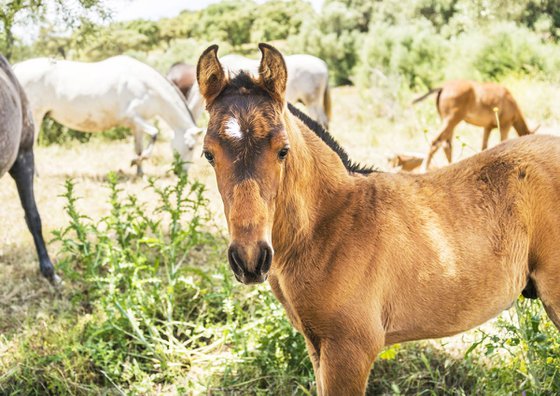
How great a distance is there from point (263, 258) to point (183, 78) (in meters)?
9.70

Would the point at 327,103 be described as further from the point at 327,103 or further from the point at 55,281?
the point at 55,281

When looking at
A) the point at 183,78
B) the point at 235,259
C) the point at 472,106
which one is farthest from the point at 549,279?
the point at 183,78

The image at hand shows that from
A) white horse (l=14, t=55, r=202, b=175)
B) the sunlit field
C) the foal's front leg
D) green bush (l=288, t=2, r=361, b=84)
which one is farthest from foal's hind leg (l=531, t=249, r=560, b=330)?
green bush (l=288, t=2, r=361, b=84)

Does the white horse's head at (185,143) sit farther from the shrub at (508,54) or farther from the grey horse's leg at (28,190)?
the shrub at (508,54)

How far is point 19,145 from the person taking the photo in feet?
14.2

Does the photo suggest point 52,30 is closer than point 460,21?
Yes

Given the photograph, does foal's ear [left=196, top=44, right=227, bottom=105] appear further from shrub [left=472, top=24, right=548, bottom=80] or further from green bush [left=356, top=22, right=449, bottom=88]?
green bush [left=356, top=22, right=449, bottom=88]

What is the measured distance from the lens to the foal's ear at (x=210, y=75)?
1.80 metres

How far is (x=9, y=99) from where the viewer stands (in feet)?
13.2

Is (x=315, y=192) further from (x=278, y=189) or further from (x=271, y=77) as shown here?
(x=271, y=77)

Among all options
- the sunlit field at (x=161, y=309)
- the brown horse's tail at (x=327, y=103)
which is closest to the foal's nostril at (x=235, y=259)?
the sunlit field at (x=161, y=309)

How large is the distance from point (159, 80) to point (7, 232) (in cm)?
366

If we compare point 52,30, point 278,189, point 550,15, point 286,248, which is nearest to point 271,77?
point 278,189

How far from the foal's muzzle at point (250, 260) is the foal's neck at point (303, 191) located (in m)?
0.31
